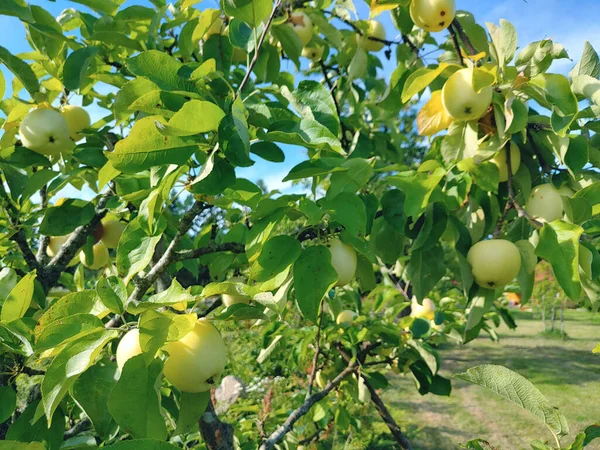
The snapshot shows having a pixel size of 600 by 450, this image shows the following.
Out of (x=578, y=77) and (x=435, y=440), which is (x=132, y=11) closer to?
(x=578, y=77)

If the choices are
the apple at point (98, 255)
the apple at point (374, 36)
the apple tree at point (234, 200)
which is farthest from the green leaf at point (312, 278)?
the apple at point (374, 36)

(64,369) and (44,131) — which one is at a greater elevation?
(44,131)

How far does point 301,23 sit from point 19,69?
0.99 m

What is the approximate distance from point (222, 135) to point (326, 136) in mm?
154

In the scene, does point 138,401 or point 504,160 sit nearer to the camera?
point 138,401

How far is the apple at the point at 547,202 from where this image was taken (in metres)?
1.08

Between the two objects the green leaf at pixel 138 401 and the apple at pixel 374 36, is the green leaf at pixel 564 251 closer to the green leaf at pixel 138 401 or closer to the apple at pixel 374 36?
the green leaf at pixel 138 401

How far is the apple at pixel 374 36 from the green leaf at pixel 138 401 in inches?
68.5

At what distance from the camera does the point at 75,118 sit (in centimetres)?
142

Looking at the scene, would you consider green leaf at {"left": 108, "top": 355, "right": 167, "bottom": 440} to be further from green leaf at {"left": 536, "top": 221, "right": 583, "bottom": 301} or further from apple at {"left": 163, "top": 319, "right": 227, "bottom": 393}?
green leaf at {"left": 536, "top": 221, "right": 583, "bottom": 301}

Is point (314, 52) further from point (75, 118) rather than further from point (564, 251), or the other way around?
point (564, 251)

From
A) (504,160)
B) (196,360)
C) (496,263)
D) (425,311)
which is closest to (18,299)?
(196,360)

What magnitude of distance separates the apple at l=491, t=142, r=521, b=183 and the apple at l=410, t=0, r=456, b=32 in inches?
15.4

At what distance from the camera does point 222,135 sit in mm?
669
